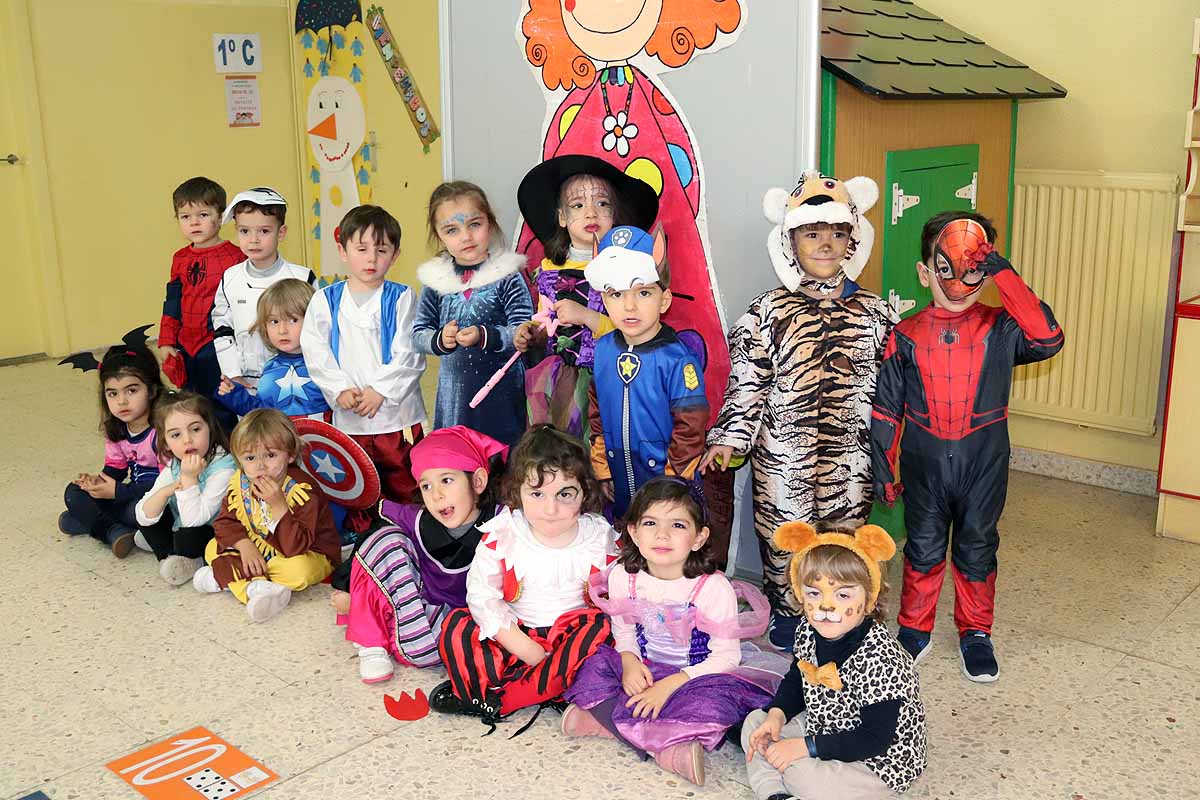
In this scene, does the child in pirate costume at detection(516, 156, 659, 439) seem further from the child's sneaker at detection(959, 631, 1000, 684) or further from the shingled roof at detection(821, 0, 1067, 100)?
the child's sneaker at detection(959, 631, 1000, 684)

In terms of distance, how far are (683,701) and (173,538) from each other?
195cm

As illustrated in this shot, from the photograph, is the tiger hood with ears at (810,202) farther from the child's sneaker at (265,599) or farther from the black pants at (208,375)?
the black pants at (208,375)

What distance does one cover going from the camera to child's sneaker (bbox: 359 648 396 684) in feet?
10.0

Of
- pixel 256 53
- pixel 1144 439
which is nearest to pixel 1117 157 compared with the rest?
pixel 1144 439

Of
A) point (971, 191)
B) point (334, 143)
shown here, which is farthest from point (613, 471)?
point (334, 143)

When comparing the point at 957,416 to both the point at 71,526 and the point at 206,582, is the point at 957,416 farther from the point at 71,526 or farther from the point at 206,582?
the point at 71,526

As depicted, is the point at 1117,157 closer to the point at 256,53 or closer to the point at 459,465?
the point at 459,465

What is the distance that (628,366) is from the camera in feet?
10.5

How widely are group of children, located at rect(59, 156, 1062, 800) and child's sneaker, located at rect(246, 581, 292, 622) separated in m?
0.01

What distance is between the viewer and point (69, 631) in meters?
3.41

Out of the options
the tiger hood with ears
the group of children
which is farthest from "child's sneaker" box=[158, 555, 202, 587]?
the tiger hood with ears

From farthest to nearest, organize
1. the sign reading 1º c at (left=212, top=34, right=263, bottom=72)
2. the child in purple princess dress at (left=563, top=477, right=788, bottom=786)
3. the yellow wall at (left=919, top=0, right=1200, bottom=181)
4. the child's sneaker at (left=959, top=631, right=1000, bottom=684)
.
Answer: the sign reading 1º c at (left=212, top=34, right=263, bottom=72) → the yellow wall at (left=919, top=0, right=1200, bottom=181) → the child's sneaker at (left=959, top=631, right=1000, bottom=684) → the child in purple princess dress at (left=563, top=477, right=788, bottom=786)

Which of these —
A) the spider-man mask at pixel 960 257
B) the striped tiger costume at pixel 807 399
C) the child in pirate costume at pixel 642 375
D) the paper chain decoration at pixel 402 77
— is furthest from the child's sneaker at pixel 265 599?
the paper chain decoration at pixel 402 77

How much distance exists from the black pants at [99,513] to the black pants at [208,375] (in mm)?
495
